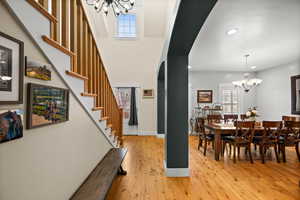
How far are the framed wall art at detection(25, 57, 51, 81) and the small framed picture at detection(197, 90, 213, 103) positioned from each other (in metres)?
6.92

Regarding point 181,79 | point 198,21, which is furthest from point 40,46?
point 181,79

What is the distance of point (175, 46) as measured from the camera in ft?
9.21

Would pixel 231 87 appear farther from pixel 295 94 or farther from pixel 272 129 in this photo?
pixel 272 129

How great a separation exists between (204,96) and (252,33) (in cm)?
419

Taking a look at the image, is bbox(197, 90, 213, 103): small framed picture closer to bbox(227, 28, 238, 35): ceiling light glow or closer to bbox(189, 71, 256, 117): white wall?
bbox(189, 71, 256, 117): white wall

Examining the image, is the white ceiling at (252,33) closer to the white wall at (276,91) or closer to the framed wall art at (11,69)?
the white wall at (276,91)

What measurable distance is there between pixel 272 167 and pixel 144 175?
266 centimetres

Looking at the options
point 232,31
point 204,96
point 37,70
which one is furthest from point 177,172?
point 204,96

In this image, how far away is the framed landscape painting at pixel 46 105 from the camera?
1010mm

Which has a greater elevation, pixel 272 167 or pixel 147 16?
pixel 147 16

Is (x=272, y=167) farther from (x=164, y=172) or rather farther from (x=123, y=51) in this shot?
(x=123, y=51)

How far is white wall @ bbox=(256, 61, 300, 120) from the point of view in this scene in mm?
5941

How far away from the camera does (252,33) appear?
349 centimetres

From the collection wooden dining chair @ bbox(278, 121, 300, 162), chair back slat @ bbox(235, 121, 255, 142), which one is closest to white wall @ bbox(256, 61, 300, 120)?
wooden dining chair @ bbox(278, 121, 300, 162)
